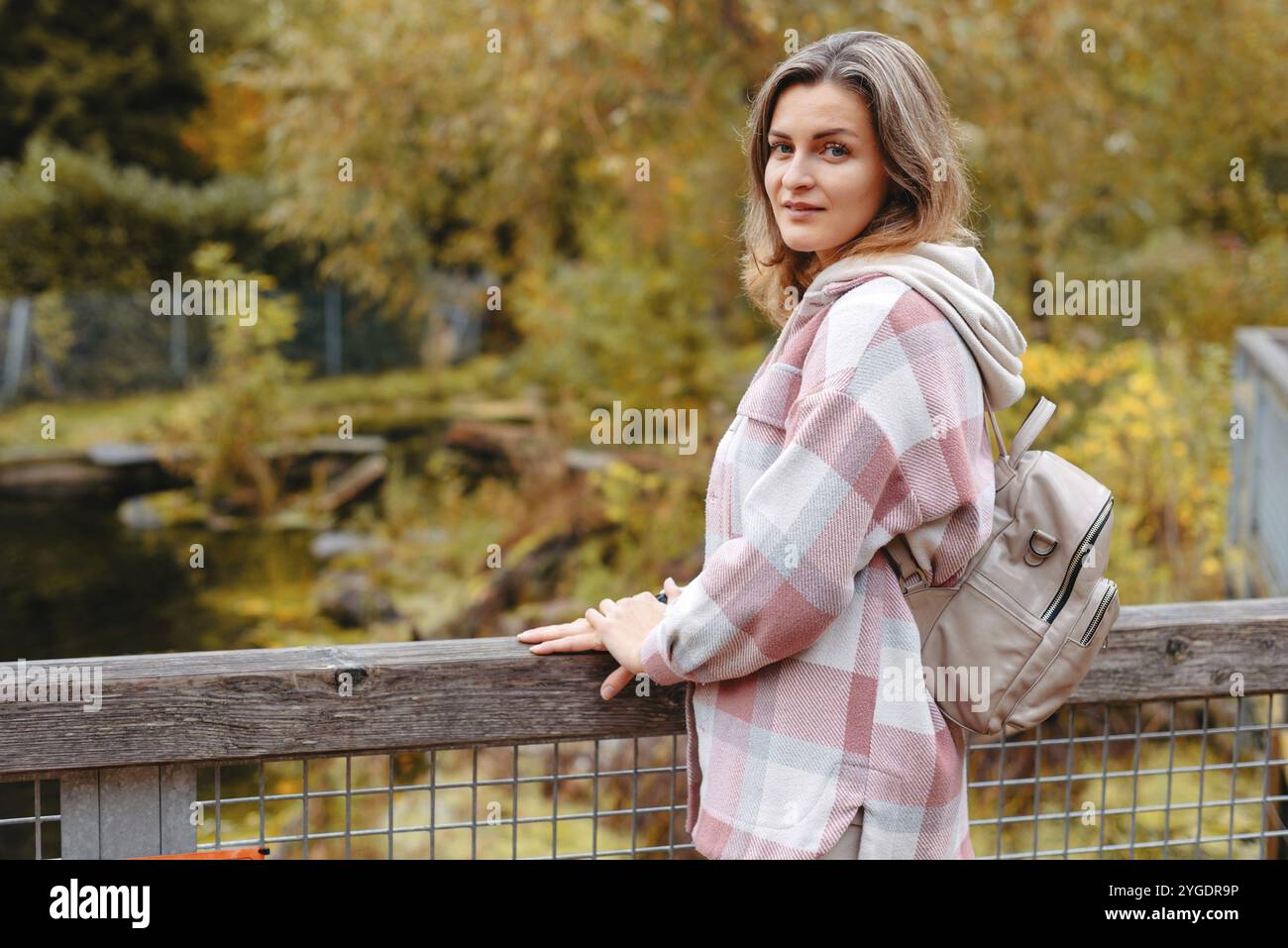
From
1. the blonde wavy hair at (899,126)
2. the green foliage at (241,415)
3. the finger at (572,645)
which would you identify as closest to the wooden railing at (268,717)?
the finger at (572,645)

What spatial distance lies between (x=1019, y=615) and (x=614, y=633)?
0.49 m

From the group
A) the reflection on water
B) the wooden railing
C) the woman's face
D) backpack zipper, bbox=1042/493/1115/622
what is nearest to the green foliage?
the reflection on water

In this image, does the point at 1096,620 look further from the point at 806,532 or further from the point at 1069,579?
the point at 806,532

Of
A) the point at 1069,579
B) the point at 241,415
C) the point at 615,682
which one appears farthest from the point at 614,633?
the point at 241,415

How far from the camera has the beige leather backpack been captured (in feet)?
5.00

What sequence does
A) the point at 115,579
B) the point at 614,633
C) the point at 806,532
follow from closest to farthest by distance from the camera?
the point at 806,532 < the point at 614,633 < the point at 115,579

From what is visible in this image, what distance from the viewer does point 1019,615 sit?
1.53m

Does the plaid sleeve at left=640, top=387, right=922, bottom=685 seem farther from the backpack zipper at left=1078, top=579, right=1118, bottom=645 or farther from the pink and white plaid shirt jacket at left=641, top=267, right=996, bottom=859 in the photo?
the backpack zipper at left=1078, top=579, right=1118, bottom=645

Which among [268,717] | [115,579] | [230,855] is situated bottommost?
[115,579]

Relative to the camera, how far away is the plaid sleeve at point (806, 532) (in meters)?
1.44

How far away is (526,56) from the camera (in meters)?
6.83

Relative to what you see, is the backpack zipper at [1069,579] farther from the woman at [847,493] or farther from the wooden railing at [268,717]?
the wooden railing at [268,717]

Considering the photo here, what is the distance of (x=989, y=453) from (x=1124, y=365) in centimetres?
590

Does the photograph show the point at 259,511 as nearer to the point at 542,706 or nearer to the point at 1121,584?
the point at 1121,584
